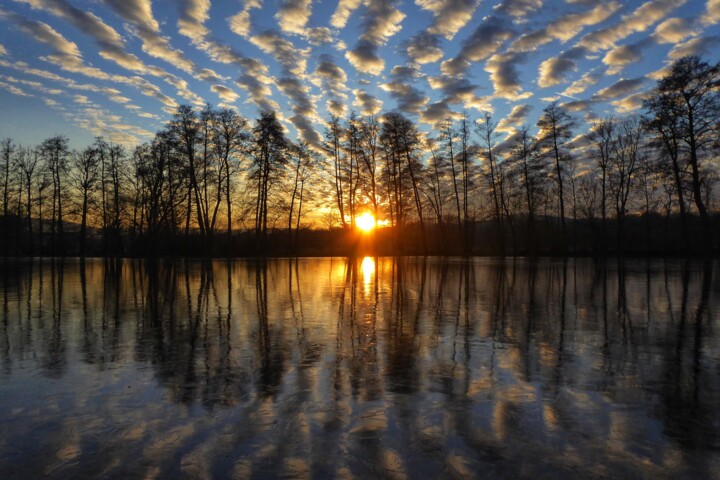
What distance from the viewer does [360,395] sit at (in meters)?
3.66

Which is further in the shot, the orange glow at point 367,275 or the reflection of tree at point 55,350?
the orange glow at point 367,275

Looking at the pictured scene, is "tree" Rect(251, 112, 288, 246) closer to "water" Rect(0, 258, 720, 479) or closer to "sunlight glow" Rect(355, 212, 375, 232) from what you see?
"sunlight glow" Rect(355, 212, 375, 232)

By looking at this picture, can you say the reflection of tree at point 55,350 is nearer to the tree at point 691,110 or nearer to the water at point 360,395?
the water at point 360,395

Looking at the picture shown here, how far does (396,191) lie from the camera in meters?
43.9

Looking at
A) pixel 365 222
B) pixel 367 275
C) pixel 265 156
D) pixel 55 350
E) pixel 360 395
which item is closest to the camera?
pixel 360 395

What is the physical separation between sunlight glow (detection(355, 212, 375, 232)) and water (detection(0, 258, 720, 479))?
122 ft

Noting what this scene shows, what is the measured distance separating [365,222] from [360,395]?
44.0m

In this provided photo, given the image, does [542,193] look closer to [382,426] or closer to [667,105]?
[667,105]

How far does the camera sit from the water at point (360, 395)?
8.23 ft

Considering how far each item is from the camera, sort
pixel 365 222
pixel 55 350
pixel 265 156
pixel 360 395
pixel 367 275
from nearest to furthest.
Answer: pixel 360 395 < pixel 55 350 < pixel 367 275 < pixel 265 156 < pixel 365 222

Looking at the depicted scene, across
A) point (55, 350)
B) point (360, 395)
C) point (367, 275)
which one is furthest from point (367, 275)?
point (360, 395)

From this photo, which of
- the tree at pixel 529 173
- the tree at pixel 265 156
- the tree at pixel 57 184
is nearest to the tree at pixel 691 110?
the tree at pixel 529 173

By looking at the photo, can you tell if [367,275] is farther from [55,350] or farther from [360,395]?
[360,395]

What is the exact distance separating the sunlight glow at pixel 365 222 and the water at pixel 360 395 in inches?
1463
